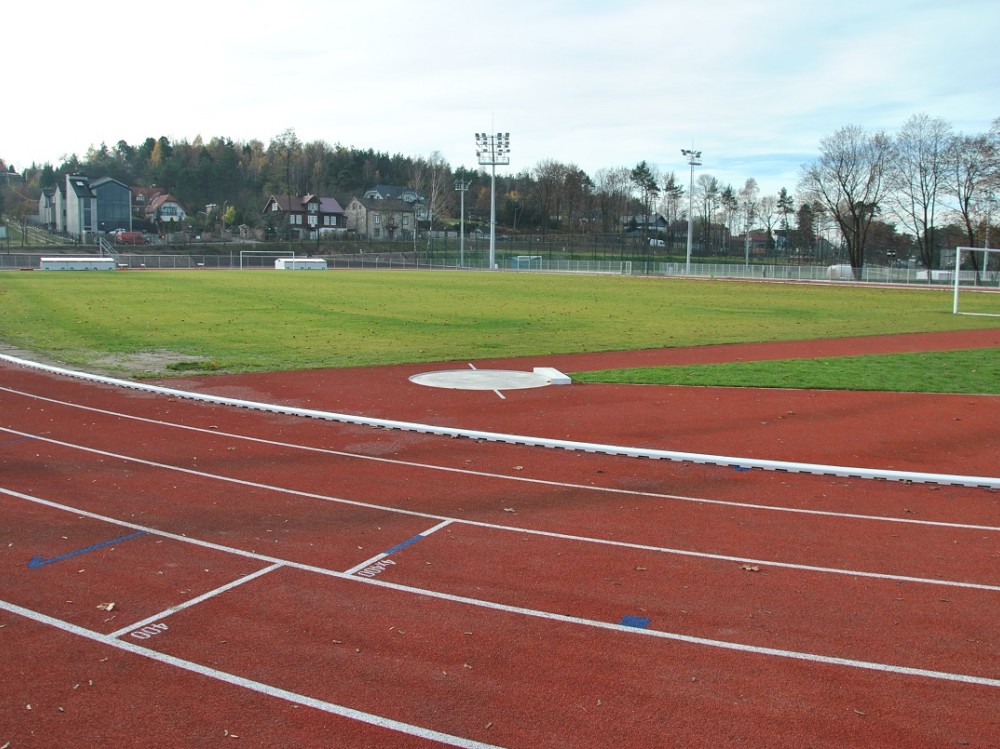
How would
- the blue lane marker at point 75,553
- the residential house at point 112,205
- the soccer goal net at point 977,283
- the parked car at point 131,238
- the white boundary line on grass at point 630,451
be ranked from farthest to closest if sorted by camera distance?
the residential house at point 112,205 < the parked car at point 131,238 < the soccer goal net at point 977,283 < the white boundary line on grass at point 630,451 < the blue lane marker at point 75,553

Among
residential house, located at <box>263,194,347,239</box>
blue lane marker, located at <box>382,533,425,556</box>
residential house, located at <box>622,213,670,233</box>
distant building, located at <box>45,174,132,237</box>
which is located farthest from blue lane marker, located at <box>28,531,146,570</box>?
residential house, located at <box>622,213,670,233</box>

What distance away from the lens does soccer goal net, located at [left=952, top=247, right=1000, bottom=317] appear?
38.4m

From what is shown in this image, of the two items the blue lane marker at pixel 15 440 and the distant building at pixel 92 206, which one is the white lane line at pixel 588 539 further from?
the distant building at pixel 92 206

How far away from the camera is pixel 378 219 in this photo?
5595 inches

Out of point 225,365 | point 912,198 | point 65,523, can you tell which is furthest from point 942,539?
point 912,198

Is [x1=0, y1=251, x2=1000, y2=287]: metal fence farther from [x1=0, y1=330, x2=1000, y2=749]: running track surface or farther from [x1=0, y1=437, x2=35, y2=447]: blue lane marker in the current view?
[x1=0, y1=437, x2=35, y2=447]: blue lane marker

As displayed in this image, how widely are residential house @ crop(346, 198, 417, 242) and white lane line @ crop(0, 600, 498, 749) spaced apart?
135585mm

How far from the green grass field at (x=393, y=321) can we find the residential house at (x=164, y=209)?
3554 inches

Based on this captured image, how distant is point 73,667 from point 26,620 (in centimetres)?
98

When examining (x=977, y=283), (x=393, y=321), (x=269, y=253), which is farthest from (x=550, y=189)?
(x=393, y=321)

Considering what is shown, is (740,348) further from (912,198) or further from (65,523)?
(912,198)

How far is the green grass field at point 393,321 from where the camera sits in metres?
22.0

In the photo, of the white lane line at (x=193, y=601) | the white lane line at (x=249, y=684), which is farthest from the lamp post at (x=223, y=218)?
the white lane line at (x=249, y=684)

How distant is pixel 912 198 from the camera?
293 feet
